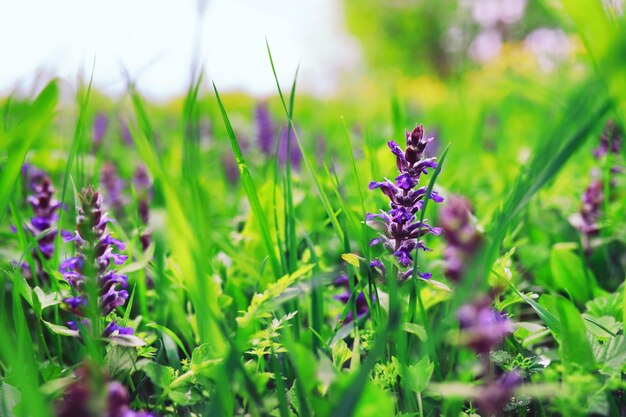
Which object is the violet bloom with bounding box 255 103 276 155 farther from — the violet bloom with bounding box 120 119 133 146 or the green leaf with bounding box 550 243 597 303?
the green leaf with bounding box 550 243 597 303

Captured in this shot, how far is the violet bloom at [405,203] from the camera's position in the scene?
123 cm

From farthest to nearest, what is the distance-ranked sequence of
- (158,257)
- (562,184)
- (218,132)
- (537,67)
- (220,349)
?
(537,67), (218,132), (562,184), (158,257), (220,349)

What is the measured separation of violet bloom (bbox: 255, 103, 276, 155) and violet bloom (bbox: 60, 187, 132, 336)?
2.81 m

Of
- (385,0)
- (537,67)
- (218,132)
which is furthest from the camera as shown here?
(385,0)

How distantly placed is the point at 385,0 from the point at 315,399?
40.1m

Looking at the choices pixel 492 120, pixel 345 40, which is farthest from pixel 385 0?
pixel 492 120

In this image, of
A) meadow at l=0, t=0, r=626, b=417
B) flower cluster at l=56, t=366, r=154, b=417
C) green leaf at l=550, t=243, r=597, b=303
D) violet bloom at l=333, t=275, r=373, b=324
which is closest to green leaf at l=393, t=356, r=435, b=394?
meadow at l=0, t=0, r=626, b=417

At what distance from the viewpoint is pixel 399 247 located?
125 centimetres

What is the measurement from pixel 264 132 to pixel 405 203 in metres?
2.85

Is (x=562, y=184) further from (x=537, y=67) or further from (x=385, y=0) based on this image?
(x=385, y=0)

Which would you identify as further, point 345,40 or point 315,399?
point 345,40

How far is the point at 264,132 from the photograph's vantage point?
3.98 meters

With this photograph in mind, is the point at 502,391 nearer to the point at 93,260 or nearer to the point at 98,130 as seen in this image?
the point at 93,260

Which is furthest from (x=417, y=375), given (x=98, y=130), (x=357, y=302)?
(x=98, y=130)
